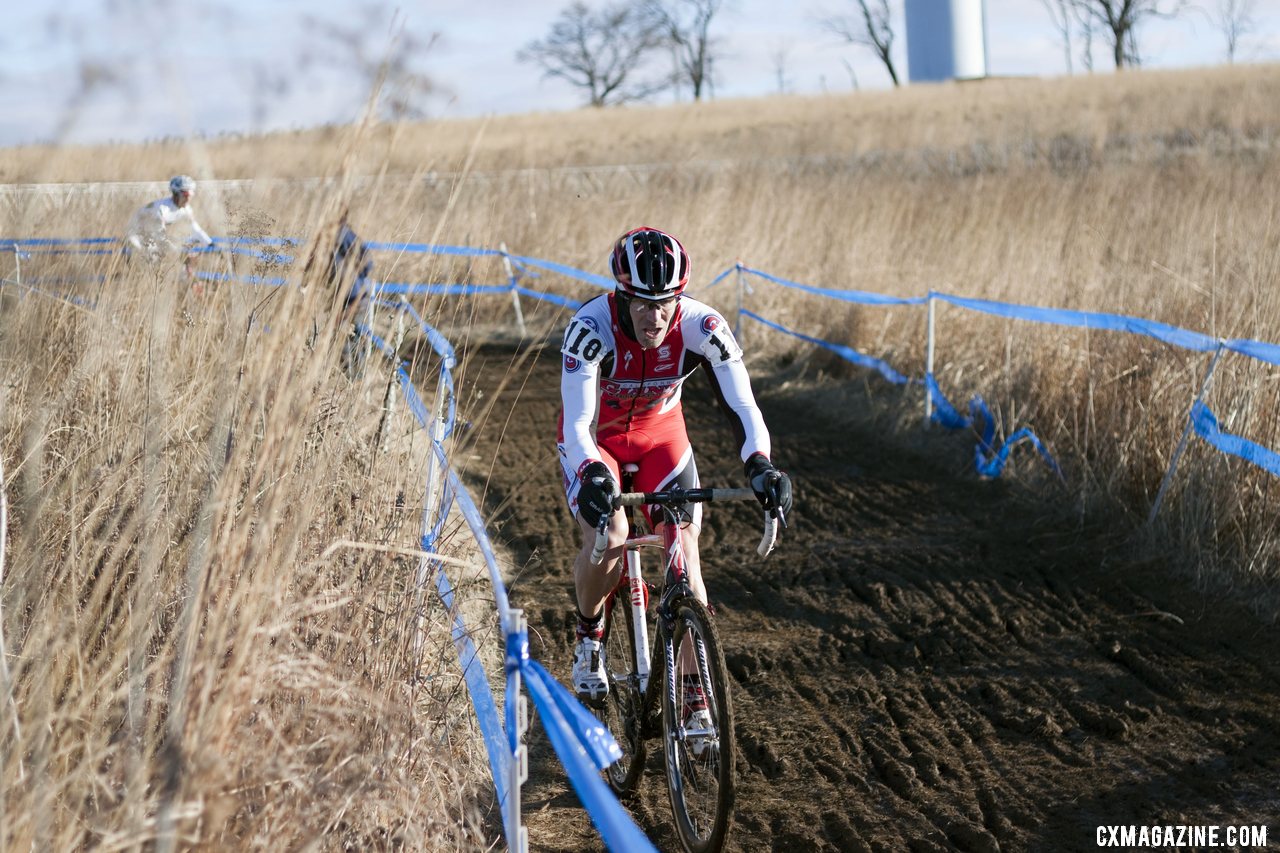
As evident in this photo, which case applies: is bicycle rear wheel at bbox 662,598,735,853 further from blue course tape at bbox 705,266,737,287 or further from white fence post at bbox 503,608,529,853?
blue course tape at bbox 705,266,737,287

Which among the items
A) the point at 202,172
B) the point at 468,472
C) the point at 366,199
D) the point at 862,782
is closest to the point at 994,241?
the point at 468,472

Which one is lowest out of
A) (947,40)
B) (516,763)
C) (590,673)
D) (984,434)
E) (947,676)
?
(947,676)

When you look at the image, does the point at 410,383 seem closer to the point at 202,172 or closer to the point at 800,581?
the point at 202,172

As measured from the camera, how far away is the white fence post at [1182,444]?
20.1 feet

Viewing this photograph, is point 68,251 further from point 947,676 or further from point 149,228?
point 947,676

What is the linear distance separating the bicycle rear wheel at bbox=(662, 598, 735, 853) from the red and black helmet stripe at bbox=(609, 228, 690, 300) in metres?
1.05

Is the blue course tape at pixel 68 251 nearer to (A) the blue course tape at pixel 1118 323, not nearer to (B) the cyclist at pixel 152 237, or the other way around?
(B) the cyclist at pixel 152 237

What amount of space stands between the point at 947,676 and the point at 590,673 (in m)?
1.79

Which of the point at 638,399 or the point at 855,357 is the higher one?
the point at 855,357

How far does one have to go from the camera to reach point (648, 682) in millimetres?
4070

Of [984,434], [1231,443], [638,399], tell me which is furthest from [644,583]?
[984,434]

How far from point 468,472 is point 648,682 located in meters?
4.79

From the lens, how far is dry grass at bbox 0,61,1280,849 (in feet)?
7.46

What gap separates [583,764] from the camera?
88.7 inches
